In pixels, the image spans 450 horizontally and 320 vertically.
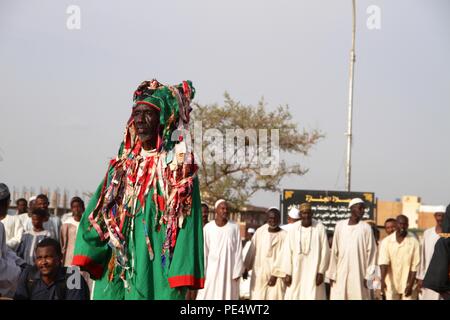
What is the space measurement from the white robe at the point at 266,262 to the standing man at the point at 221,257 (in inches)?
31.9

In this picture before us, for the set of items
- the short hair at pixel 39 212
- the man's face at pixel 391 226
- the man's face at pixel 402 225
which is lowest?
the man's face at pixel 391 226

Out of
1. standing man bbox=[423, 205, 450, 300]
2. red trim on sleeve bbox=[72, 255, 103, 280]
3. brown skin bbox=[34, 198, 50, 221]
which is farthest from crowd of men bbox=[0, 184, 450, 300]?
red trim on sleeve bbox=[72, 255, 103, 280]

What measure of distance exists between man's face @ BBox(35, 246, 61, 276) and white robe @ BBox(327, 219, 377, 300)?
874cm

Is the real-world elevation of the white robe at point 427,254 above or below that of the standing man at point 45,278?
below

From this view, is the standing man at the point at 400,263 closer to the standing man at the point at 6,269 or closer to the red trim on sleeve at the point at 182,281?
the standing man at the point at 6,269

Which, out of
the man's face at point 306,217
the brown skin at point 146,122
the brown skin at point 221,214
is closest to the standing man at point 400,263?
the man's face at point 306,217

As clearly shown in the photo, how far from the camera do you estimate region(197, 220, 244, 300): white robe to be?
50.5 feet

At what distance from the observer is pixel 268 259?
1630 cm

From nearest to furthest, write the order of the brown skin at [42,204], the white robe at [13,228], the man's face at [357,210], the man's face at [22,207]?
the brown skin at [42,204] < the white robe at [13,228] < the man's face at [22,207] < the man's face at [357,210]

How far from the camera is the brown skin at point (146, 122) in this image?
712cm

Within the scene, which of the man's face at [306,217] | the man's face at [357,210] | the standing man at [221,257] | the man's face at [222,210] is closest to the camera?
the man's face at [222,210]

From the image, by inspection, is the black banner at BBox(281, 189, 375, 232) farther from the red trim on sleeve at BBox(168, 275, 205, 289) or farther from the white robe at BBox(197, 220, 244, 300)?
the red trim on sleeve at BBox(168, 275, 205, 289)

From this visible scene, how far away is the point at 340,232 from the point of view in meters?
16.4
